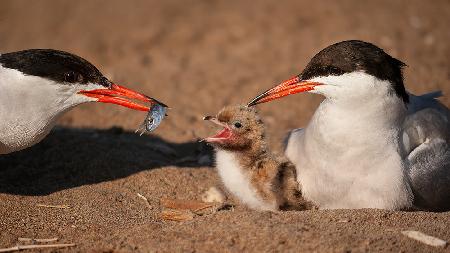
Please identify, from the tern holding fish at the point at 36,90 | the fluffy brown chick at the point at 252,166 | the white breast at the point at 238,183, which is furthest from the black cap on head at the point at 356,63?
the tern holding fish at the point at 36,90

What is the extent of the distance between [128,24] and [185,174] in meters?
5.59

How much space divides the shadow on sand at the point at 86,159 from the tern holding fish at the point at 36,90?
2.19 feet

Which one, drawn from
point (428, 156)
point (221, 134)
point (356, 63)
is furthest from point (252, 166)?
point (428, 156)

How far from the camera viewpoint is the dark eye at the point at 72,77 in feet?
14.6

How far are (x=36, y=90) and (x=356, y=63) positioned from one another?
7.14 ft

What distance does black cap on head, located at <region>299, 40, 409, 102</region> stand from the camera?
431 centimetres

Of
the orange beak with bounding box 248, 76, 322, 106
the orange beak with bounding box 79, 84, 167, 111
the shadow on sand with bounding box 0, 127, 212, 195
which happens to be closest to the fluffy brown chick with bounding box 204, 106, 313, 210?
the orange beak with bounding box 248, 76, 322, 106

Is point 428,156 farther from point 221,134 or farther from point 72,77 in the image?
point 72,77

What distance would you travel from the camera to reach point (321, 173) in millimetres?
4723

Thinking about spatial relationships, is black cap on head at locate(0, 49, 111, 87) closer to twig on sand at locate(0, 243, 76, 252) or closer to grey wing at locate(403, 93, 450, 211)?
twig on sand at locate(0, 243, 76, 252)

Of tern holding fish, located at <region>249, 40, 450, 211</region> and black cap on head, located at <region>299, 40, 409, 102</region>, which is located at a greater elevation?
black cap on head, located at <region>299, 40, 409, 102</region>

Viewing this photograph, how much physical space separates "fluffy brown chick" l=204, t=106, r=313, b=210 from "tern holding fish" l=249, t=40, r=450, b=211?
0.12 m

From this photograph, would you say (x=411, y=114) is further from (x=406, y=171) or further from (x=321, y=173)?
(x=321, y=173)

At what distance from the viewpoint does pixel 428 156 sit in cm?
470
